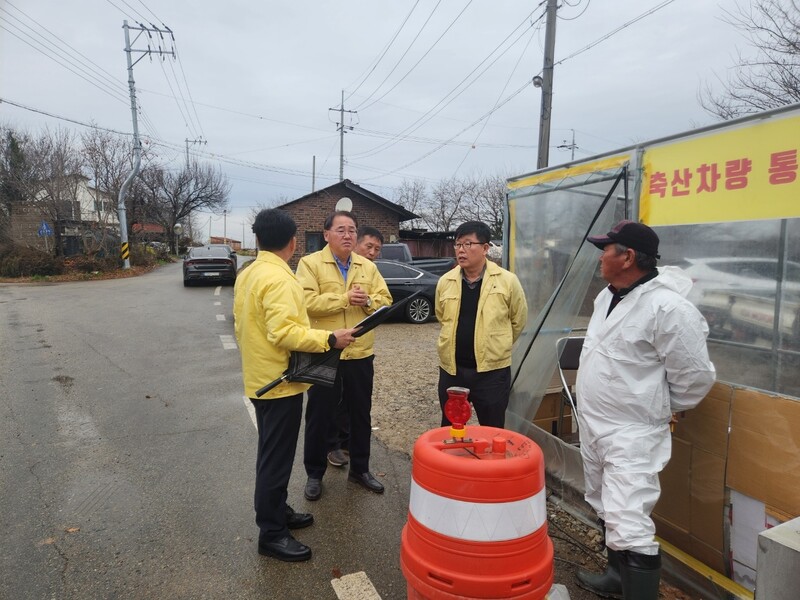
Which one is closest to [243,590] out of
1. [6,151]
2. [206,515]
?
[206,515]

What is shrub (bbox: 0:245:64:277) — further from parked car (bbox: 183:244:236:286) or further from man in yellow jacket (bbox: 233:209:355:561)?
man in yellow jacket (bbox: 233:209:355:561)

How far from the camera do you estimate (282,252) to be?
270 centimetres

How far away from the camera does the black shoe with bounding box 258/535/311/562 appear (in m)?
2.67

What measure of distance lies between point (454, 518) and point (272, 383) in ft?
4.21

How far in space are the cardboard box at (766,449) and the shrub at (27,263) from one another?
23814 millimetres

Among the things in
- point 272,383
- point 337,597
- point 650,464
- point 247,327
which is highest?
point 247,327

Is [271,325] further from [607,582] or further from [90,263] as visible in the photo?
[90,263]

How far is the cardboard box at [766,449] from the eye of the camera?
2.13 meters

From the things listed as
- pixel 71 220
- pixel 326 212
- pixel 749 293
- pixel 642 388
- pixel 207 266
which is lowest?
pixel 642 388

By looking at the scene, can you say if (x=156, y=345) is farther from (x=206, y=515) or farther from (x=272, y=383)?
(x=272, y=383)

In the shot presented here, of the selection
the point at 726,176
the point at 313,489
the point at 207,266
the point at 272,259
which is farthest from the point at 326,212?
the point at 726,176

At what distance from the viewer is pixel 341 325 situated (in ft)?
11.0

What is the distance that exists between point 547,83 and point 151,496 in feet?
34.7

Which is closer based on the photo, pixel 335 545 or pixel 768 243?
pixel 768 243
